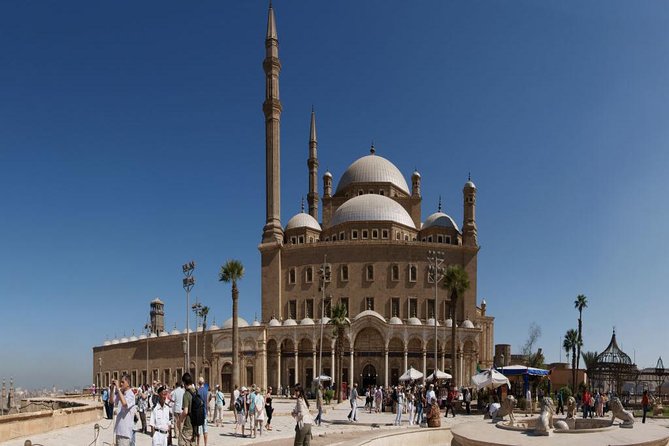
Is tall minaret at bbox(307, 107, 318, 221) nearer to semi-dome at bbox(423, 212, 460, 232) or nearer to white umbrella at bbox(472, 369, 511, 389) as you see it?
semi-dome at bbox(423, 212, 460, 232)

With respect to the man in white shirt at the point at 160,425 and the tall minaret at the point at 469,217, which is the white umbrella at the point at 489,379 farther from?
the tall minaret at the point at 469,217

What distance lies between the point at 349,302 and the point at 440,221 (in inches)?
526

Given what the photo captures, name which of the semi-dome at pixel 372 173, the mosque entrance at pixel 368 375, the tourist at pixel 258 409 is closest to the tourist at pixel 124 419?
the tourist at pixel 258 409

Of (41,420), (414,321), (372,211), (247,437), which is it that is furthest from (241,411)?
(372,211)

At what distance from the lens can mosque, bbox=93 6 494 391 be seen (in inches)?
2069

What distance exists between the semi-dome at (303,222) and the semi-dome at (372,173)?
7.16m

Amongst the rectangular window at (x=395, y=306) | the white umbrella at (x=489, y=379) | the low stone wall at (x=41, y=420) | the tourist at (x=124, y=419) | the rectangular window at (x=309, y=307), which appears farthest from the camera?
the rectangular window at (x=309, y=307)

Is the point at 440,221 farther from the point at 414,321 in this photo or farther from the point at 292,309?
the point at 292,309

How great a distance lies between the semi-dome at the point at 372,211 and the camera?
60406 mm

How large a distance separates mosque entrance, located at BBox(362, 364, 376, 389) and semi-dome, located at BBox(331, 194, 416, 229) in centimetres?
1465

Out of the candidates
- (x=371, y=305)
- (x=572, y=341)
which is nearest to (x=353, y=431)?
(x=371, y=305)

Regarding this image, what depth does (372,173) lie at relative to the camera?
229 feet

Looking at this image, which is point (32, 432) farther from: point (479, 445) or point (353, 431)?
point (479, 445)

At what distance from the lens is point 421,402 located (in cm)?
2553
